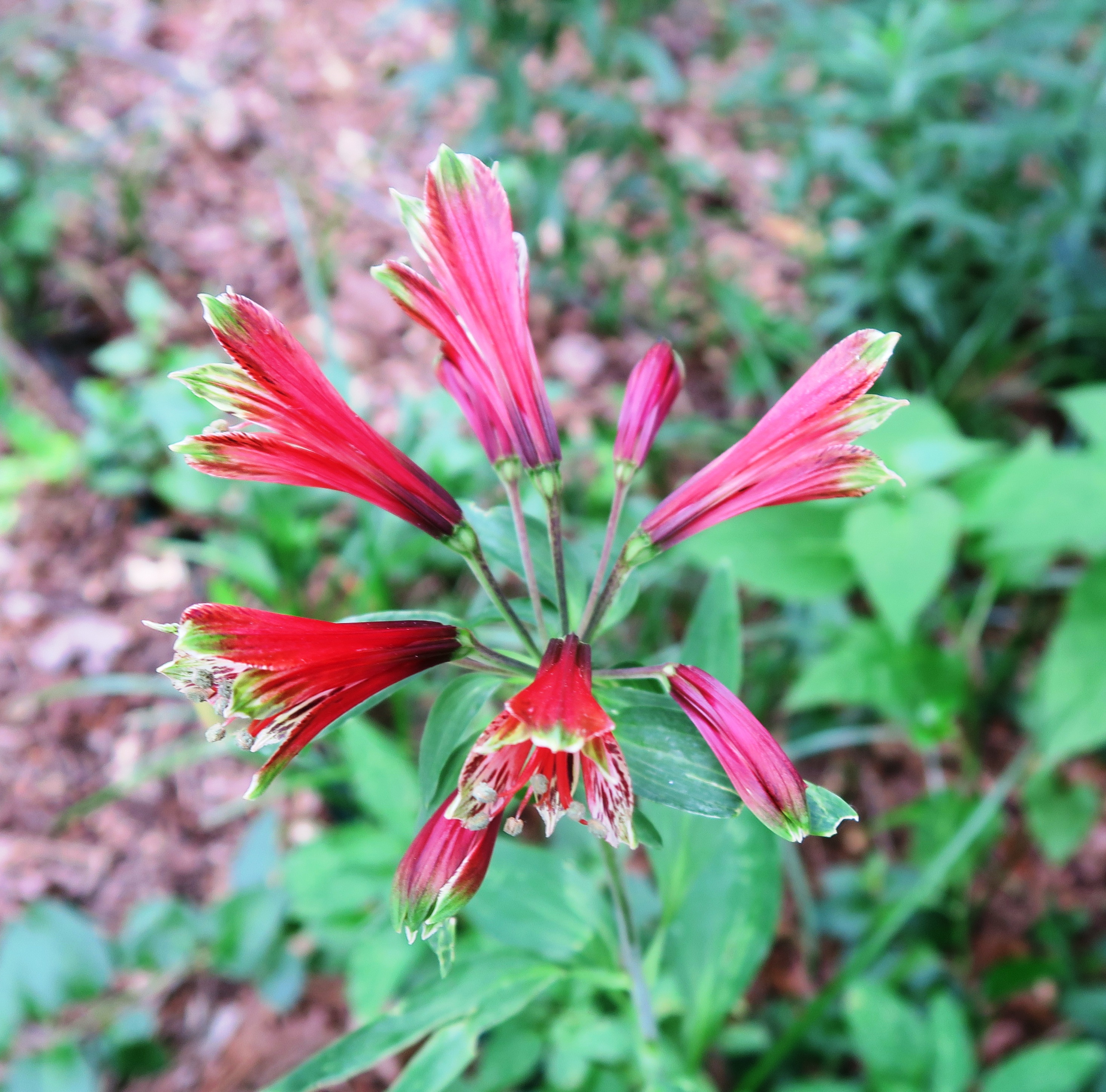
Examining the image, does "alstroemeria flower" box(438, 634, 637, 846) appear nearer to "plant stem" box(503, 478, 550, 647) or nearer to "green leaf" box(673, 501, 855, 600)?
"plant stem" box(503, 478, 550, 647)

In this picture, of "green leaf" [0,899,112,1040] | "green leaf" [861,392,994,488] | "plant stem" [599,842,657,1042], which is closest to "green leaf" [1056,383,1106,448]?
"green leaf" [861,392,994,488]

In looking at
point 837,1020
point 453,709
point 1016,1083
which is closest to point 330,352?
point 453,709

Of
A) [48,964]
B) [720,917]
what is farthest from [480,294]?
[48,964]

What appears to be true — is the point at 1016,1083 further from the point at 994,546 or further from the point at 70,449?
the point at 70,449

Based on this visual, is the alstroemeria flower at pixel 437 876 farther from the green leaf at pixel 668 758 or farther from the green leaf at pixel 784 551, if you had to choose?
the green leaf at pixel 784 551

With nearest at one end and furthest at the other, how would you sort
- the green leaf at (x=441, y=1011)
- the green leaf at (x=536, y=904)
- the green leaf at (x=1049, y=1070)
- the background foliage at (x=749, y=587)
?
1. the green leaf at (x=441, y=1011)
2. the green leaf at (x=536, y=904)
3. the background foliage at (x=749, y=587)
4. the green leaf at (x=1049, y=1070)

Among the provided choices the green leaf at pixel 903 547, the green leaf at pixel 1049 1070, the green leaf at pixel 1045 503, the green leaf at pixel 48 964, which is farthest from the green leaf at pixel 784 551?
the green leaf at pixel 48 964
